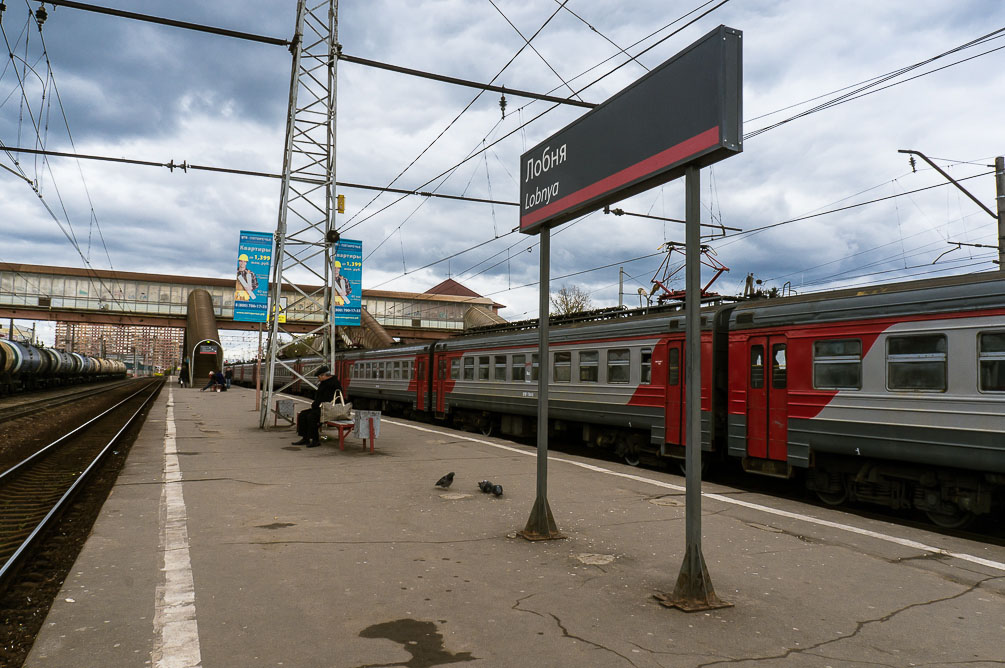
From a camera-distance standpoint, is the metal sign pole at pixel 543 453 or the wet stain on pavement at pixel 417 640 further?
the metal sign pole at pixel 543 453

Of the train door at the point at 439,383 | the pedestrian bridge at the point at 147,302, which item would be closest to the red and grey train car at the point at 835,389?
the train door at the point at 439,383

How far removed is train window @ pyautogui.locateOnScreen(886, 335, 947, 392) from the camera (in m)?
7.16

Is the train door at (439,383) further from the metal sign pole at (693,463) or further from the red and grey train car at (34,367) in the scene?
the red and grey train car at (34,367)

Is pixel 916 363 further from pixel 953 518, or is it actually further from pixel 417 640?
pixel 417 640

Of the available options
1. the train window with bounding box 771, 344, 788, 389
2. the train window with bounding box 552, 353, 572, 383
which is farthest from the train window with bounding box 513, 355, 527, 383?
the train window with bounding box 771, 344, 788, 389

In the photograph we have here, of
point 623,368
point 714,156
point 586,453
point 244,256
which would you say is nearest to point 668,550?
point 714,156

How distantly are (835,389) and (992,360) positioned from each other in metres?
1.80

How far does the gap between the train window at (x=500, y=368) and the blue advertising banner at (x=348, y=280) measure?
15.8ft

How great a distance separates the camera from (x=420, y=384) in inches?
846

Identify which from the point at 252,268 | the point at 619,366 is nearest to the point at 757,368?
the point at 619,366

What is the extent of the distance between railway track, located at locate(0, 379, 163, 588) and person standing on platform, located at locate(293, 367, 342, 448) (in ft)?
11.2

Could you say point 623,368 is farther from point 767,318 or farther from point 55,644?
point 55,644

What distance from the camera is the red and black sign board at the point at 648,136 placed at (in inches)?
161

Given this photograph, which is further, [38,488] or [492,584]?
[38,488]
